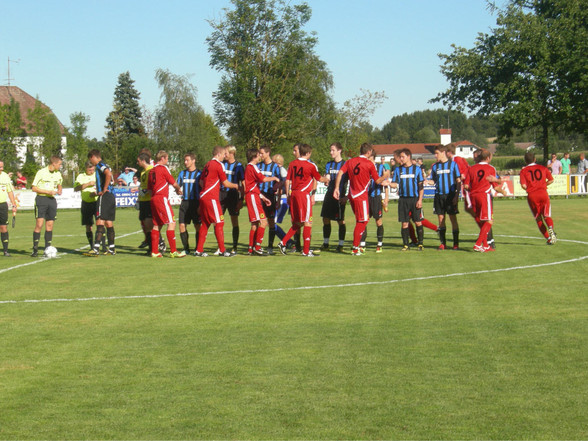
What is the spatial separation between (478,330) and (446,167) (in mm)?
8602

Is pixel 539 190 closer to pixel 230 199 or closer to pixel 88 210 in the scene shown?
pixel 230 199

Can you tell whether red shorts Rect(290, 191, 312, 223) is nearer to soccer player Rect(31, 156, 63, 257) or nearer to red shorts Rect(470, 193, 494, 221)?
red shorts Rect(470, 193, 494, 221)

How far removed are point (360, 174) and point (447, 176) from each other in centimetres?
226

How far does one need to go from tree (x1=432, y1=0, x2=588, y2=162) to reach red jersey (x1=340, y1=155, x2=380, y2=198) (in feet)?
138

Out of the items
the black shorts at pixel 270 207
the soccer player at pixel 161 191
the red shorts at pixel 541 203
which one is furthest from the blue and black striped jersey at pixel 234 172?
the red shorts at pixel 541 203

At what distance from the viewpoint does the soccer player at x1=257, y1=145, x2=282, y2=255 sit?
1595 centimetres

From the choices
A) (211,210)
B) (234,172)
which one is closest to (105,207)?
(211,210)

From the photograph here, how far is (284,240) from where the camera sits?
15.8 meters

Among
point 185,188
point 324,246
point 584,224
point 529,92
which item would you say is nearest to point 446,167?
point 324,246

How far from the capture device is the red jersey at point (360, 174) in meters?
15.0

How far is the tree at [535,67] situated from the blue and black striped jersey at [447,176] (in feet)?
133

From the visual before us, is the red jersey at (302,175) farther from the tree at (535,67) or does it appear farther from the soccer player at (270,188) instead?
the tree at (535,67)

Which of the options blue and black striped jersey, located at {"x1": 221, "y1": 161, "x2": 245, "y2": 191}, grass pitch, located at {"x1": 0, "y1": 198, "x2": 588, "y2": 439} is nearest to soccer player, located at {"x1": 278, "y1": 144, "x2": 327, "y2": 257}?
blue and black striped jersey, located at {"x1": 221, "y1": 161, "x2": 245, "y2": 191}

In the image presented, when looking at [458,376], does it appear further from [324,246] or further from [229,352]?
[324,246]
